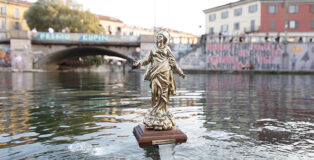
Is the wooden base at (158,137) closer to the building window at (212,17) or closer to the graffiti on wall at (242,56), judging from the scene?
the graffiti on wall at (242,56)

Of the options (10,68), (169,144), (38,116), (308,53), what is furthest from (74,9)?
(169,144)

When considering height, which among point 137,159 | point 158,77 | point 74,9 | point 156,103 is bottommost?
point 137,159

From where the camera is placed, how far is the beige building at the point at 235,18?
5626 centimetres

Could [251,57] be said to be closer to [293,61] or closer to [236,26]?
[293,61]

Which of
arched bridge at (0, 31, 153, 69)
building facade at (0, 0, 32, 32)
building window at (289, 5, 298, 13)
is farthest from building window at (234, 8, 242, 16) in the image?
building facade at (0, 0, 32, 32)

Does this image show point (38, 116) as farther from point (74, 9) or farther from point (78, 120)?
point (74, 9)

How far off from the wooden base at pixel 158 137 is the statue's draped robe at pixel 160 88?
0.36ft

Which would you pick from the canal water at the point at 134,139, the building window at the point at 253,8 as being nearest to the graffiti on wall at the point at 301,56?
the building window at the point at 253,8

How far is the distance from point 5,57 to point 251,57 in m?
37.6

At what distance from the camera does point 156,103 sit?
509cm

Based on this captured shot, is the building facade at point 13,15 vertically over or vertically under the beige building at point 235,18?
over

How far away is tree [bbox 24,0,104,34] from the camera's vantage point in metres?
53.0

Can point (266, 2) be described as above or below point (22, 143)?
above

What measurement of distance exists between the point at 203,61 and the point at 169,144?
40.2 meters
